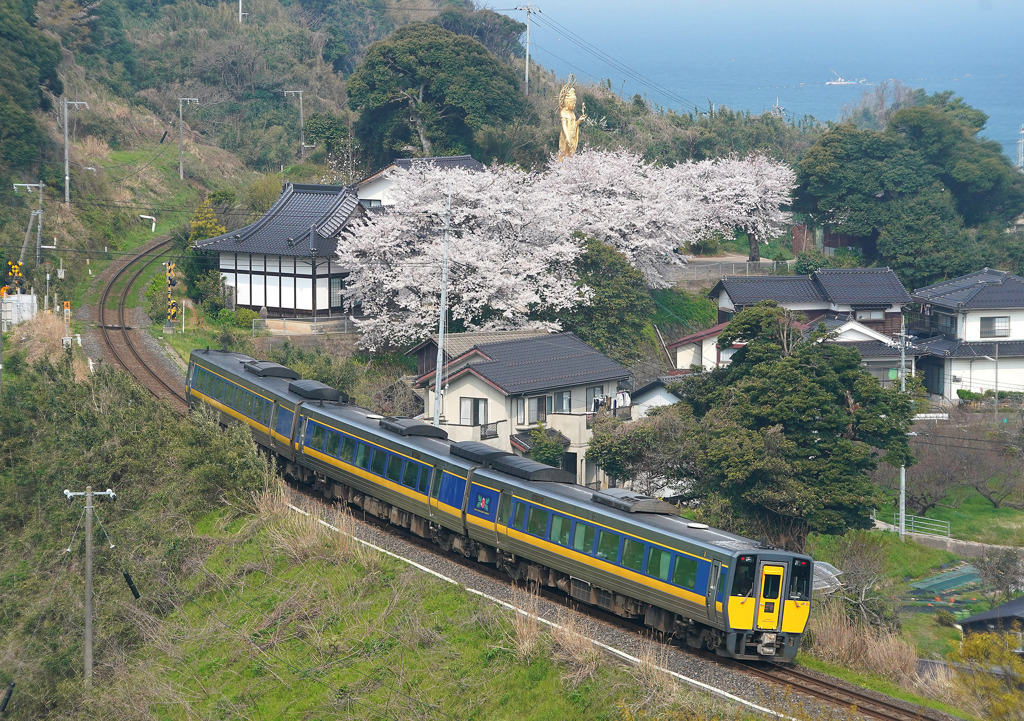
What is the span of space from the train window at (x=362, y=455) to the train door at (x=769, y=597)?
882cm

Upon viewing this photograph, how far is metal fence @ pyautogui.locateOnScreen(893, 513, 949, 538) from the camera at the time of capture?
3388 cm

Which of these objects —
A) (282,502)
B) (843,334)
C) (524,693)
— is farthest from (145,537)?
(843,334)

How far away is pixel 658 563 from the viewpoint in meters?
16.2

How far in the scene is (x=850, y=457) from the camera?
88.2ft

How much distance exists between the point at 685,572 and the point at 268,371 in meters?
13.2

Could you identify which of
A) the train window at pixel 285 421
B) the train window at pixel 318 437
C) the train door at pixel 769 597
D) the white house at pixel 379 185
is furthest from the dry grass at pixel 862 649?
the white house at pixel 379 185

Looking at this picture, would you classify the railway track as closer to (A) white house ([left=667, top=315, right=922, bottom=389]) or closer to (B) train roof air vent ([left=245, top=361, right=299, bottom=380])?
(B) train roof air vent ([left=245, top=361, right=299, bottom=380])

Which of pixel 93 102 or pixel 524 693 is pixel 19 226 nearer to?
pixel 93 102

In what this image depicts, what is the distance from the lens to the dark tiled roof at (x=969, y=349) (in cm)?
4422

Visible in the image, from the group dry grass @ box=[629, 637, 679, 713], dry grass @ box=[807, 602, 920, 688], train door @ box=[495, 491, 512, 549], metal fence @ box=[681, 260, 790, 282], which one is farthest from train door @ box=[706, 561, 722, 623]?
metal fence @ box=[681, 260, 790, 282]

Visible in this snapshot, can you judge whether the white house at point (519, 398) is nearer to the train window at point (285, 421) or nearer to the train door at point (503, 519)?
the train window at point (285, 421)

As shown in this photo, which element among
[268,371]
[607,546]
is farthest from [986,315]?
[607,546]

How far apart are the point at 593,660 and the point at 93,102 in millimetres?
52640

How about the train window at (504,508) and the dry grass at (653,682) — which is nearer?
the dry grass at (653,682)
